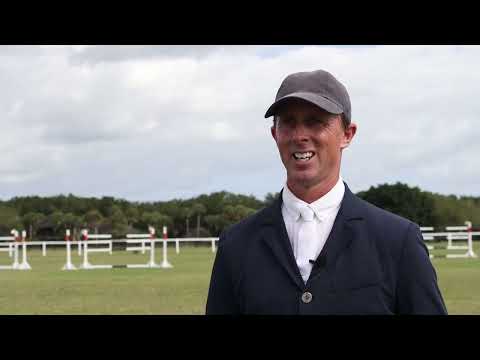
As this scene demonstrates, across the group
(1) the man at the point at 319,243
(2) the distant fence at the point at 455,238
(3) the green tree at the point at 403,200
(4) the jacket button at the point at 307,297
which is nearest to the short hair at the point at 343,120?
(1) the man at the point at 319,243

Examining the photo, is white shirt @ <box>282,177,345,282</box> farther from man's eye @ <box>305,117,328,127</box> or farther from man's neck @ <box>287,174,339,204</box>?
man's eye @ <box>305,117,328,127</box>

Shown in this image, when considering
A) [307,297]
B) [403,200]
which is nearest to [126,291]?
[307,297]

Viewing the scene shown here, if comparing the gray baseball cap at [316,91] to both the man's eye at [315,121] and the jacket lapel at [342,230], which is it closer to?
the man's eye at [315,121]

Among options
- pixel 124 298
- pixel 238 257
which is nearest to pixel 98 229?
pixel 124 298

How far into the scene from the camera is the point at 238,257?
1.94 meters

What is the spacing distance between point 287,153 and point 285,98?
133 mm

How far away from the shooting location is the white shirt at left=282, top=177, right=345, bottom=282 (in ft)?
6.08

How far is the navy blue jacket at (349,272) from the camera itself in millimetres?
1777

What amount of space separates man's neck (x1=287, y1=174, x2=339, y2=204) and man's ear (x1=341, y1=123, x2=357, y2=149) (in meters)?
0.10

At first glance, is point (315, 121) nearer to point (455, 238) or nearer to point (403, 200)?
point (455, 238)

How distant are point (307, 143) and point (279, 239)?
0.23m

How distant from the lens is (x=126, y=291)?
34.6 feet

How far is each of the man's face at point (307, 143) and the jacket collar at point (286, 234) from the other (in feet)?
0.23
